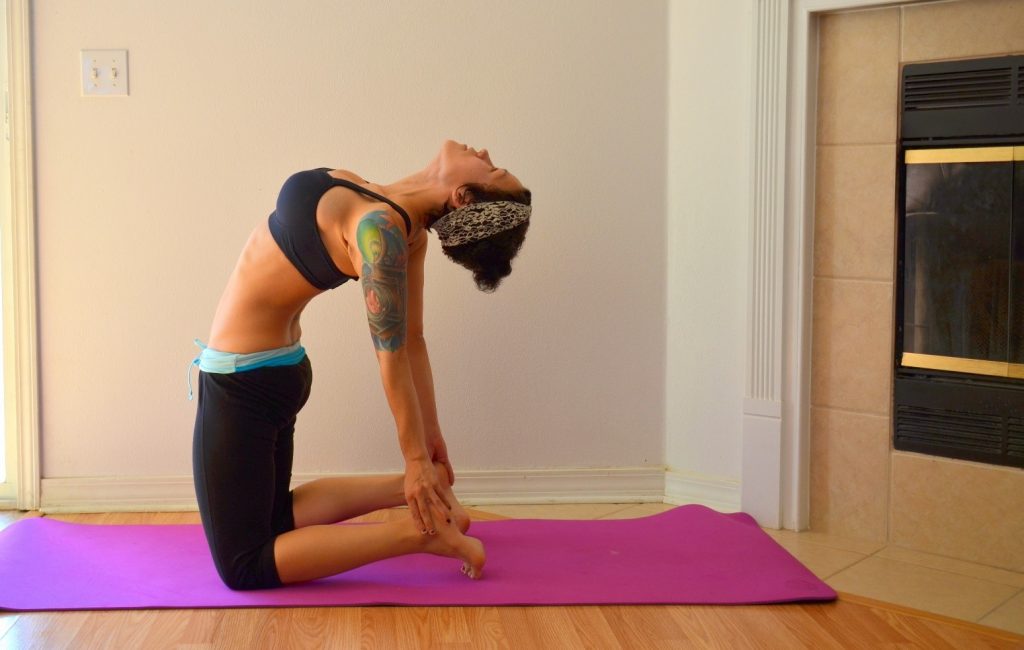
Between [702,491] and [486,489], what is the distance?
660mm

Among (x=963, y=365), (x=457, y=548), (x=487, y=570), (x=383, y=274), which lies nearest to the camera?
(x=383, y=274)

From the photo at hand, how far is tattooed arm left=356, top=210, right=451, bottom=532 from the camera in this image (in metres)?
2.15

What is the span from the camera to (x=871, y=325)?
2.84 meters

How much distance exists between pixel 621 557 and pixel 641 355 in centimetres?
80

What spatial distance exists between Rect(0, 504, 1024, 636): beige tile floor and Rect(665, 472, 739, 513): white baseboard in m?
0.20

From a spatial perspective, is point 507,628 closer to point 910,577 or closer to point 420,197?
point 420,197

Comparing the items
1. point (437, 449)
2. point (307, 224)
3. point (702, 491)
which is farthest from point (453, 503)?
point (702, 491)

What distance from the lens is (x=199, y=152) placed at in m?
3.08

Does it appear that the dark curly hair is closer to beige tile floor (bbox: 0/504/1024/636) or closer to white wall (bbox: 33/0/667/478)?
white wall (bbox: 33/0/667/478)

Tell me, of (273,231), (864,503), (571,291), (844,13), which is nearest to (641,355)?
(571,291)

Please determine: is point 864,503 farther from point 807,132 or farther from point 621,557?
point 807,132

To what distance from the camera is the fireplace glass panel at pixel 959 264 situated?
263 centimetres

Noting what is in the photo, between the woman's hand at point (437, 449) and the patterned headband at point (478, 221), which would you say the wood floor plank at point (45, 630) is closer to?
the woman's hand at point (437, 449)

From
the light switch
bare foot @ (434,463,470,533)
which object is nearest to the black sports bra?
bare foot @ (434,463,470,533)
